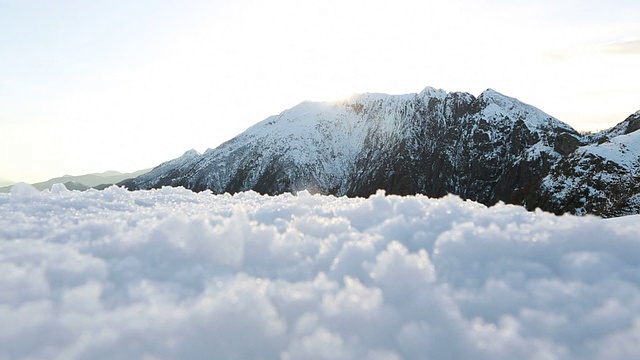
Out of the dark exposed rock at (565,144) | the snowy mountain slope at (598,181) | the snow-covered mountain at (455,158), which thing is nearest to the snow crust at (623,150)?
the snowy mountain slope at (598,181)

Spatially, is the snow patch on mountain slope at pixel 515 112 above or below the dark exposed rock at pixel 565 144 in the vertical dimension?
above

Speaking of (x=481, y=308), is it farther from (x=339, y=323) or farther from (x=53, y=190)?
(x=53, y=190)

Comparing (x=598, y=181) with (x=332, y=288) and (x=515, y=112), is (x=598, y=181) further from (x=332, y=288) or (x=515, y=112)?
(x=515, y=112)

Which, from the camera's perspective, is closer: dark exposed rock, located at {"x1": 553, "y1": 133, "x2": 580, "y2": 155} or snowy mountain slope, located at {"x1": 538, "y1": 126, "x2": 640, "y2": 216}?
snowy mountain slope, located at {"x1": 538, "y1": 126, "x2": 640, "y2": 216}

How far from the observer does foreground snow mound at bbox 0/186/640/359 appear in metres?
3.49

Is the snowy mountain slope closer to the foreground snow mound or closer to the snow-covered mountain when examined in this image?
the snow-covered mountain

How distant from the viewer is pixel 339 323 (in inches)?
145

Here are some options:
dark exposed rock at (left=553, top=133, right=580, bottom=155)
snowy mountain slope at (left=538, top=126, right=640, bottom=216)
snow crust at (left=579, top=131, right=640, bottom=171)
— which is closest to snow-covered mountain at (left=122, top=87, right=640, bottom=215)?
dark exposed rock at (left=553, top=133, right=580, bottom=155)

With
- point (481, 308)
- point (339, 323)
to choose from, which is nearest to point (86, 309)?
point (339, 323)

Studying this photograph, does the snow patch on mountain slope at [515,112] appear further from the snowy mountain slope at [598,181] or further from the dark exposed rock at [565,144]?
the snowy mountain slope at [598,181]

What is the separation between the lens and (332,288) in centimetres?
413

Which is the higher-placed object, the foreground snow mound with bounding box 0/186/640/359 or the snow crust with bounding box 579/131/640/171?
the foreground snow mound with bounding box 0/186/640/359

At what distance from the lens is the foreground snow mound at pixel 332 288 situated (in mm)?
3490

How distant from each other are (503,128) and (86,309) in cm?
18041
